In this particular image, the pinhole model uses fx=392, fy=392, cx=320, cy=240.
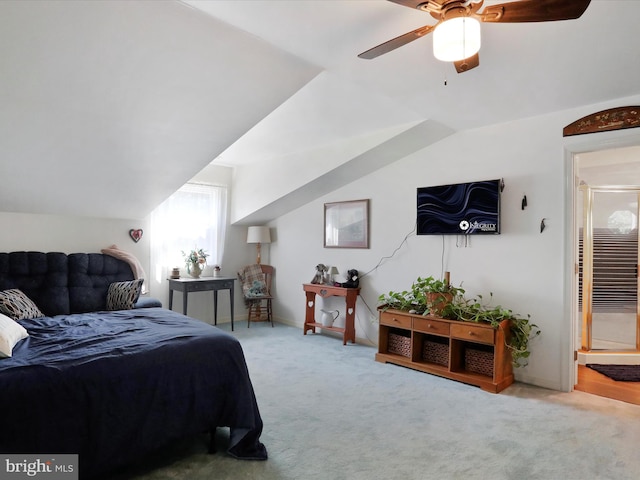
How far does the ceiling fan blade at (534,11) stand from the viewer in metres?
1.52

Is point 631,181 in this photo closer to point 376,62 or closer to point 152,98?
point 376,62

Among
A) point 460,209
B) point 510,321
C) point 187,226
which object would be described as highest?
point 460,209

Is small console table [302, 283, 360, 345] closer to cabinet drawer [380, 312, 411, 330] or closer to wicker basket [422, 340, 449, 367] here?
cabinet drawer [380, 312, 411, 330]

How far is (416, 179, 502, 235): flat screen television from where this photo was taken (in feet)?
11.8

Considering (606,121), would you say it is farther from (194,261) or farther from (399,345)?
(194,261)

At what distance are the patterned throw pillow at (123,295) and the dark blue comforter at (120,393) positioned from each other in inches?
46.3

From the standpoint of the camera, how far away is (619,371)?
152 inches

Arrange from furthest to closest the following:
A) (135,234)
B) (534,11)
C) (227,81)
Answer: (135,234) < (227,81) < (534,11)

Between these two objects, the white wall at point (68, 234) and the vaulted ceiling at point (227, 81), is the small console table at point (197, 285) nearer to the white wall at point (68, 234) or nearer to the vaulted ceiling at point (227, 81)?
the white wall at point (68, 234)

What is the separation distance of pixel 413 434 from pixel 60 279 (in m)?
3.52

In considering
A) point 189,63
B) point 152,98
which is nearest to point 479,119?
point 189,63

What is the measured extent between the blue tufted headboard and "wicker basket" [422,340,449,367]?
10.6ft

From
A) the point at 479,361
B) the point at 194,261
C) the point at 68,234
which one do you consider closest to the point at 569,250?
the point at 479,361

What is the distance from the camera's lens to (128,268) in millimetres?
4398
